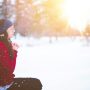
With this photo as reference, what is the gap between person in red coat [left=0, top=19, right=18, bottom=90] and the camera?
14.7 feet

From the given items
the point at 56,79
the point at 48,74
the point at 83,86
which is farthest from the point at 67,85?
the point at 48,74

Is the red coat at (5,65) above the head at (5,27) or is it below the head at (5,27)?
below

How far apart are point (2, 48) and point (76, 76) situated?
536cm

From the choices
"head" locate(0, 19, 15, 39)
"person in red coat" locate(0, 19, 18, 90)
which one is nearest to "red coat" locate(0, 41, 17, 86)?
"person in red coat" locate(0, 19, 18, 90)

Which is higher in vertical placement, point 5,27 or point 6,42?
point 5,27

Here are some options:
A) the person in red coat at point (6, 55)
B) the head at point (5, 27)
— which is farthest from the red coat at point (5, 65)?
the head at point (5, 27)

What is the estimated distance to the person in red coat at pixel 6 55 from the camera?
449 centimetres

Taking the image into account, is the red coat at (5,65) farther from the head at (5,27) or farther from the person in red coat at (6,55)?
the head at (5,27)

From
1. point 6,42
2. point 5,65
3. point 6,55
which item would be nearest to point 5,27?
point 6,42

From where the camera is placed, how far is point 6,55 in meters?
4.50

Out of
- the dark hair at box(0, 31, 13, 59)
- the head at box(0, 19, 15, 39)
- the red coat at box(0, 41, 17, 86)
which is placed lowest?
the red coat at box(0, 41, 17, 86)

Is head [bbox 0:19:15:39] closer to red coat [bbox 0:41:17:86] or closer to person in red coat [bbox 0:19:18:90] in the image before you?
person in red coat [bbox 0:19:18:90]

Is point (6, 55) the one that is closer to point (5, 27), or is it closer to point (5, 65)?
point (5, 65)

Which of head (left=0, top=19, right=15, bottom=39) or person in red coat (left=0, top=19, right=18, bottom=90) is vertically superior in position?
head (left=0, top=19, right=15, bottom=39)
